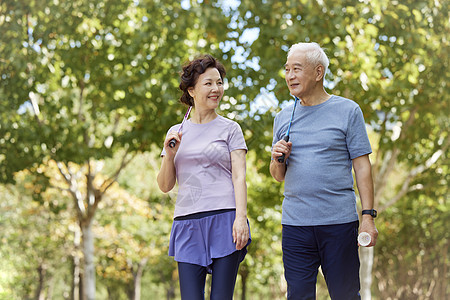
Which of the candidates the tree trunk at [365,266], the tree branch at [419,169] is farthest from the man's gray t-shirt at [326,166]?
the tree branch at [419,169]

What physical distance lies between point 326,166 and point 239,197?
55cm

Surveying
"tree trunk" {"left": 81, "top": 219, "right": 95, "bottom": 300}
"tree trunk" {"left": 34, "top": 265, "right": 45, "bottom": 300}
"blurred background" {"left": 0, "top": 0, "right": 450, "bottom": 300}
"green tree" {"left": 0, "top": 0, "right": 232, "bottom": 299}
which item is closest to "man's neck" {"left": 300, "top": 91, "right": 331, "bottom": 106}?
"blurred background" {"left": 0, "top": 0, "right": 450, "bottom": 300}

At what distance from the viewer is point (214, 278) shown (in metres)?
3.59

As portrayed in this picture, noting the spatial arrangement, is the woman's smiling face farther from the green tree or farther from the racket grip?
the green tree

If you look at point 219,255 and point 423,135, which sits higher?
point 423,135

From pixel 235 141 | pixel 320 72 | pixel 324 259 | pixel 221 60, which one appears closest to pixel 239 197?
pixel 235 141

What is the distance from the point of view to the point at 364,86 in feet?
32.1

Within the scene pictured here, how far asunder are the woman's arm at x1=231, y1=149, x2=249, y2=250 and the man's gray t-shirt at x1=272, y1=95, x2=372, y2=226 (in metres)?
0.30

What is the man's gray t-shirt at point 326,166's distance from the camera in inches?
142

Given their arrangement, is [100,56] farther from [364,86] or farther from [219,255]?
[219,255]

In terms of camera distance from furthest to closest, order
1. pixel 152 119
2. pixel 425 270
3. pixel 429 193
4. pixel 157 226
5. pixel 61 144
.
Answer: pixel 157 226
pixel 425 270
pixel 429 193
pixel 61 144
pixel 152 119

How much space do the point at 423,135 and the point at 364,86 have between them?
3.69 meters

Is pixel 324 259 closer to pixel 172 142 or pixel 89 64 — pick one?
pixel 172 142

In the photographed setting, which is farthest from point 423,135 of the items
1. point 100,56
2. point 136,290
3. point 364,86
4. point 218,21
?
point 136,290
